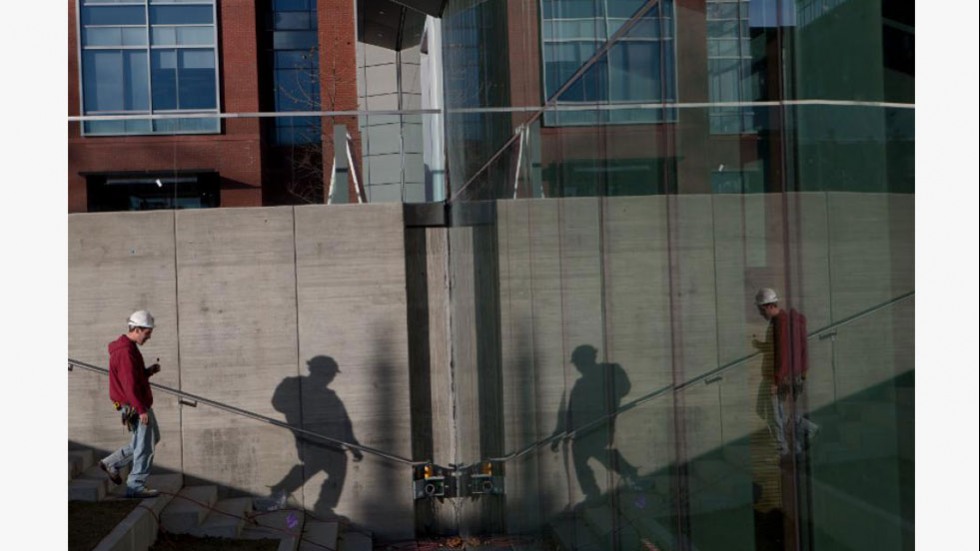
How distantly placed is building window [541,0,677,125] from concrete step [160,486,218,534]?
6.43m

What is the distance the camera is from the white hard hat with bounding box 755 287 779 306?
309 centimetres

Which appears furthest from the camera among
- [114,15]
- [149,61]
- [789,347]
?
[114,15]

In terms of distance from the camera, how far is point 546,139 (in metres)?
7.05

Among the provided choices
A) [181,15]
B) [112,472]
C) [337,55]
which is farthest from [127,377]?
[337,55]

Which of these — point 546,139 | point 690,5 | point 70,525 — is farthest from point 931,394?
point 70,525

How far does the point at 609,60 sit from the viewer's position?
5160mm

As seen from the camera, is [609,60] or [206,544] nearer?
[609,60]

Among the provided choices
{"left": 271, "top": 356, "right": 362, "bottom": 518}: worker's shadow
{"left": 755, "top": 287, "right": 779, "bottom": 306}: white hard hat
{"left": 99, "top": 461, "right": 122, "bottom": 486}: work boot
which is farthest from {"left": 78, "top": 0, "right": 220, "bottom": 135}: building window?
{"left": 755, "top": 287, "right": 779, "bottom": 306}: white hard hat

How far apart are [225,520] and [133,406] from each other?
164cm

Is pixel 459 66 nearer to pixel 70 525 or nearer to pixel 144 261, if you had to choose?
pixel 144 261

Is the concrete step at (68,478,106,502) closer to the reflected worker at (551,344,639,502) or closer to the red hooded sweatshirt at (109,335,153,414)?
the red hooded sweatshirt at (109,335,153,414)

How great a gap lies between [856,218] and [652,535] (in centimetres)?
233

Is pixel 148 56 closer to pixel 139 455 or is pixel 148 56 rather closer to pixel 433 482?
pixel 433 482

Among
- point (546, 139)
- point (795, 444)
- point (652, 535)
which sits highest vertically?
point (546, 139)
